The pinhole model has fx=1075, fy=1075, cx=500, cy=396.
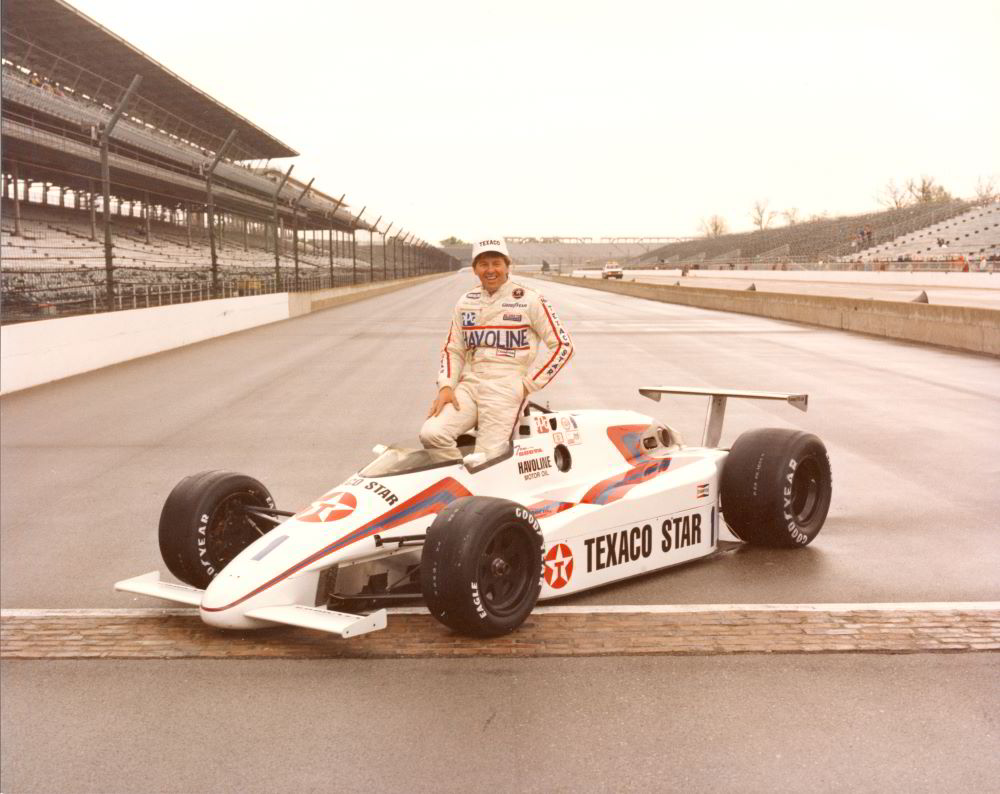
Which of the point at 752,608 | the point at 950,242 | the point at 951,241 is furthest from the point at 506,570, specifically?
the point at 951,241

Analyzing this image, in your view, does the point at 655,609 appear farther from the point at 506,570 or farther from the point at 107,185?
the point at 107,185

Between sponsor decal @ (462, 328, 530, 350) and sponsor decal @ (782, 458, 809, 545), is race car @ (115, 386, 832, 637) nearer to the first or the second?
sponsor decal @ (782, 458, 809, 545)

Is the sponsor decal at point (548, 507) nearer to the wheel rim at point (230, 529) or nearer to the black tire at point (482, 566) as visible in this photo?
the black tire at point (482, 566)

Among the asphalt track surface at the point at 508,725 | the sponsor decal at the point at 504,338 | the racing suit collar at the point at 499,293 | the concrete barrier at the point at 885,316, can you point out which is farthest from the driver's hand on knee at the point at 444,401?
the concrete barrier at the point at 885,316

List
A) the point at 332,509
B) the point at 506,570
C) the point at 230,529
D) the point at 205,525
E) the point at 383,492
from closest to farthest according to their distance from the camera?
1. the point at 506,570
2. the point at 332,509
3. the point at 383,492
4. the point at 205,525
5. the point at 230,529

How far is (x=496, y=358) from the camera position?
6227 mm

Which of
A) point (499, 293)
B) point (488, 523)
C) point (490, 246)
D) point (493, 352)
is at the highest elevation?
point (490, 246)

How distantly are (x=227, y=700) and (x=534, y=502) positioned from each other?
2.09 metres

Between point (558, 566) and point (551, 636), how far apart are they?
500 millimetres

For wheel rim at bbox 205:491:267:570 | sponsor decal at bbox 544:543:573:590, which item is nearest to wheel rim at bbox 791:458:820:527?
sponsor decal at bbox 544:543:573:590

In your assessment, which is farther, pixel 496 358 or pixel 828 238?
pixel 828 238

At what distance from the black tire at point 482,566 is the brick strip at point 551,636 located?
0.15 m

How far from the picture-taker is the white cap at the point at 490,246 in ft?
20.5

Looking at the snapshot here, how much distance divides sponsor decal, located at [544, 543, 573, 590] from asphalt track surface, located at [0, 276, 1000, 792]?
276mm
